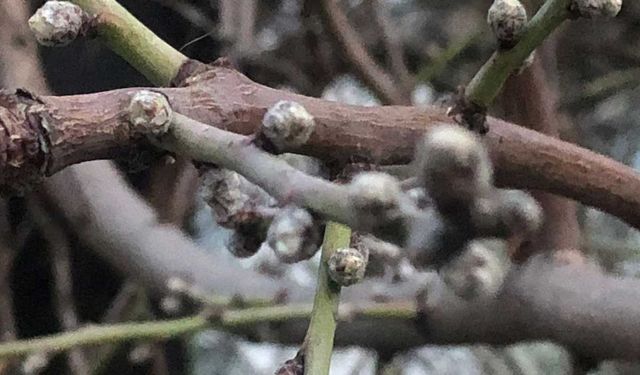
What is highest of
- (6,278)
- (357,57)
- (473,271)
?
(357,57)

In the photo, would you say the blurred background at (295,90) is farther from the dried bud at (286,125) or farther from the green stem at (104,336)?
the dried bud at (286,125)

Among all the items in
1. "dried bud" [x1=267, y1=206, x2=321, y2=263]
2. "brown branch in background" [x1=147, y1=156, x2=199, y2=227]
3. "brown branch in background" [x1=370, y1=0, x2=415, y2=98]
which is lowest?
"dried bud" [x1=267, y1=206, x2=321, y2=263]

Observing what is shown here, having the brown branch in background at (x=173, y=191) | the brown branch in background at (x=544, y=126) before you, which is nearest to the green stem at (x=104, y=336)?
the brown branch in background at (x=544, y=126)

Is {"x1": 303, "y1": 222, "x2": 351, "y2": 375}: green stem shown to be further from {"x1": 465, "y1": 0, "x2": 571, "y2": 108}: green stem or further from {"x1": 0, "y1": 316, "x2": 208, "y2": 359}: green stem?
{"x1": 0, "y1": 316, "x2": 208, "y2": 359}: green stem

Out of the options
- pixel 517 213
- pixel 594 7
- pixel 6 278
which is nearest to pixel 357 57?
pixel 6 278

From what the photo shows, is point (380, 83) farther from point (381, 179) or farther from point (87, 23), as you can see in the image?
point (381, 179)

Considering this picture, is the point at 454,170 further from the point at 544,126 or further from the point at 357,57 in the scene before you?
the point at 357,57

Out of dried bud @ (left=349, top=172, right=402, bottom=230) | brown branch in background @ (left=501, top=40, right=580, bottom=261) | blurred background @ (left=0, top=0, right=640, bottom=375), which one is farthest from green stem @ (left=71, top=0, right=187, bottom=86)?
blurred background @ (left=0, top=0, right=640, bottom=375)
